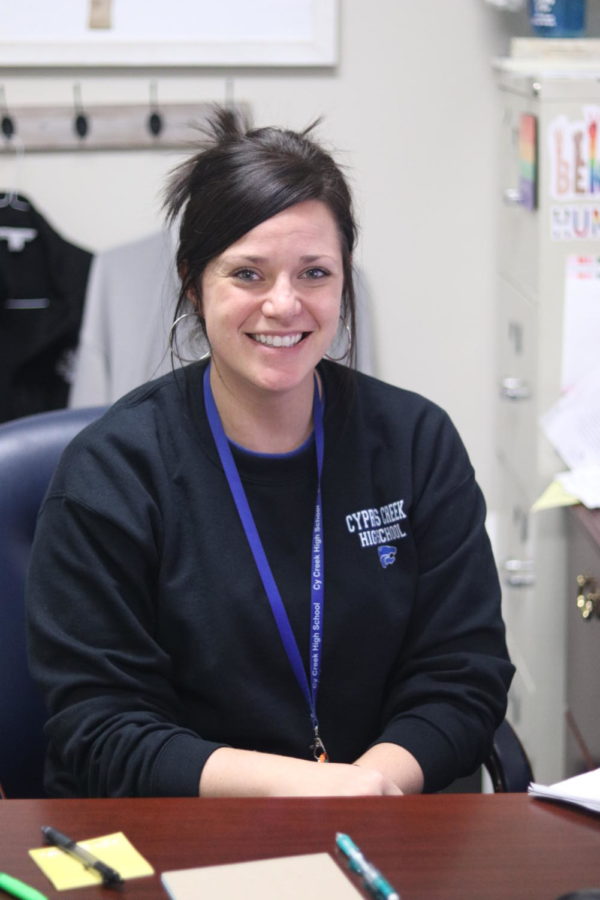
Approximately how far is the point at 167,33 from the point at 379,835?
2095mm

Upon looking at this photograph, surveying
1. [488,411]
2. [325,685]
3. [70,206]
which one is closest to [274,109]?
[70,206]

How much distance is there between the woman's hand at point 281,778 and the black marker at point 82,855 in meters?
0.27

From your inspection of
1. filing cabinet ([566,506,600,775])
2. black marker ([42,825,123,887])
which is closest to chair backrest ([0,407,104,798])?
black marker ([42,825,123,887])

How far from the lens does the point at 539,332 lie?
90.7 inches

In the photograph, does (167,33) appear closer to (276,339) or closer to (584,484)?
(584,484)

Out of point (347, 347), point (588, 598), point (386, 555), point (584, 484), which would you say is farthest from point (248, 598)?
point (584, 484)

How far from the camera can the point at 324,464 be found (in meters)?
1.49

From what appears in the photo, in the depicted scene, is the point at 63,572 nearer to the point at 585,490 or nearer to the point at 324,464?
the point at 324,464

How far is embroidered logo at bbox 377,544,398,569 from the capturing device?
1476mm

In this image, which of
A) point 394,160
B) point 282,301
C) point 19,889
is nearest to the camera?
point 19,889

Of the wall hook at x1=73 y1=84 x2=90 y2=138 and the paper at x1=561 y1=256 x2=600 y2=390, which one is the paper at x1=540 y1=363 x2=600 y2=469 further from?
the wall hook at x1=73 y1=84 x2=90 y2=138

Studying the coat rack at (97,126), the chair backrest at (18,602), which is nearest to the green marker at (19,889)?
the chair backrest at (18,602)

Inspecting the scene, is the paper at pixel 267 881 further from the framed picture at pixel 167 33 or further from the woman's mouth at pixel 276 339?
the framed picture at pixel 167 33

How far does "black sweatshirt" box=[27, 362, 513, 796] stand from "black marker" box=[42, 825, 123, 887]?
0.27 m
